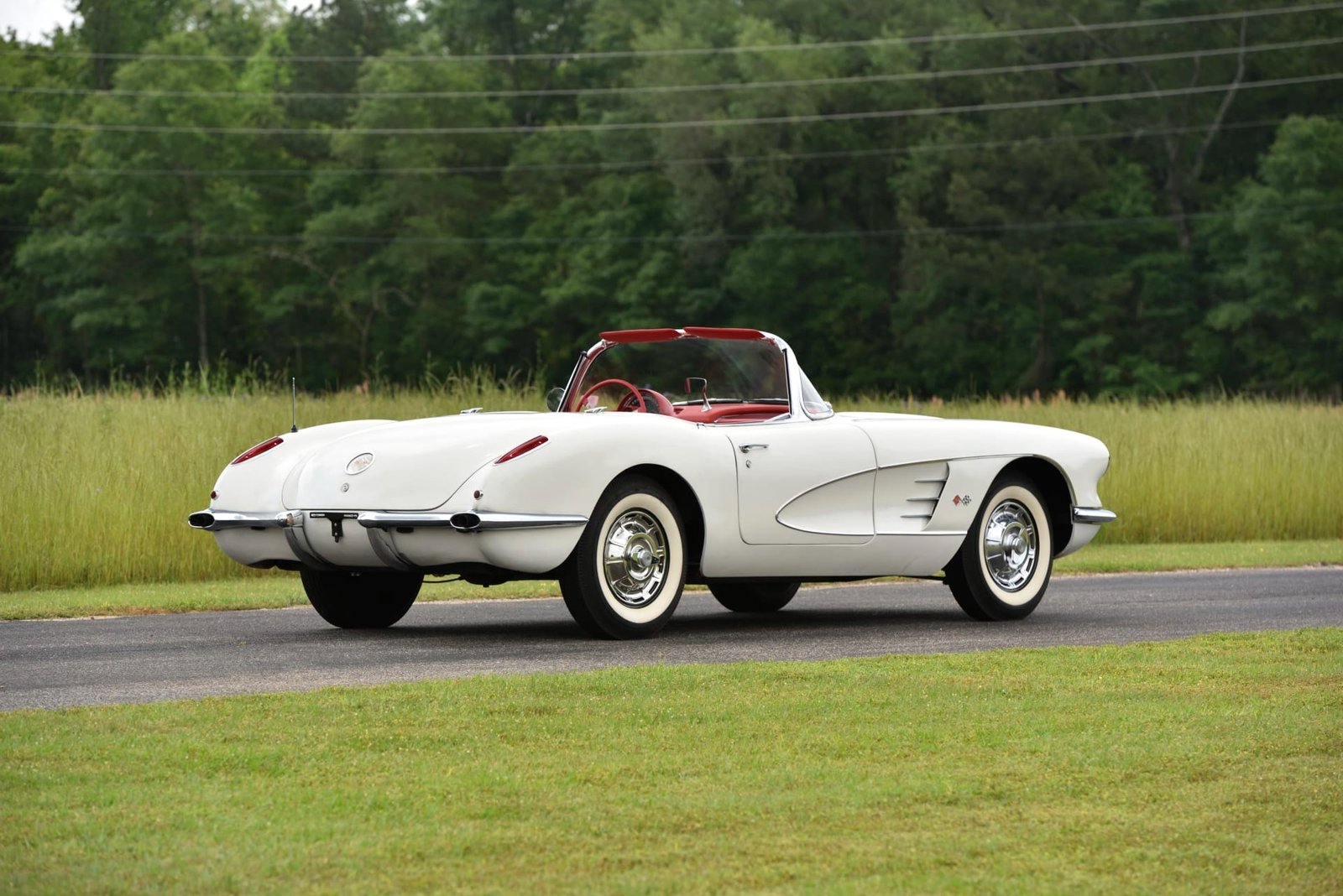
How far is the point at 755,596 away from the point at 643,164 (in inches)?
2241

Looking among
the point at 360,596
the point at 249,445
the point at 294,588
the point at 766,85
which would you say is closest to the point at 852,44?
the point at 766,85

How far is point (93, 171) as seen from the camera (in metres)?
71.2

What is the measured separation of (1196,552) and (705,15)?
56.1 metres

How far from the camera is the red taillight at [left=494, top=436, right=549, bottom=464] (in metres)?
8.88

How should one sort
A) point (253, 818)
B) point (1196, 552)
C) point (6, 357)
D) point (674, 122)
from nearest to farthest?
point (253, 818)
point (1196, 552)
point (674, 122)
point (6, 357)

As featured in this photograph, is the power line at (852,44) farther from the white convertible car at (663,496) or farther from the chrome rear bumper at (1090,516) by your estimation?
the white convertible car at (663,496)

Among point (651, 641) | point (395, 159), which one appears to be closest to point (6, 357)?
point (395, 159)

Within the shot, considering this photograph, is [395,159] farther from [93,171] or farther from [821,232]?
[821,232]

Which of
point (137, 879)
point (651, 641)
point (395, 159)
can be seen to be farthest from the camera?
point (395, 159)

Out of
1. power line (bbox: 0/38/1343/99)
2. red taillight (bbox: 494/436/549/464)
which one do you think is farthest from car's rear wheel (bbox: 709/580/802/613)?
power line (bbox: 0/38/1343/99)

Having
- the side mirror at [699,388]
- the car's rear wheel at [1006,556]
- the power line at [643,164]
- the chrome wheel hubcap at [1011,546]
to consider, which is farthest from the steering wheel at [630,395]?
the power line at [643,164]

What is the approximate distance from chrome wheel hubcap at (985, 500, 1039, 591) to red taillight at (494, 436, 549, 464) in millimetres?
2972

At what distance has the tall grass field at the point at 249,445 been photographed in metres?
13.9

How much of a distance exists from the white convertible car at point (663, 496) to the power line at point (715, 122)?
4949cm
